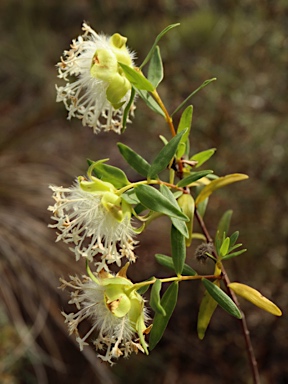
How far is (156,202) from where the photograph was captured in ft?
1.87

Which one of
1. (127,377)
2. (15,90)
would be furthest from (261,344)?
(15,90)

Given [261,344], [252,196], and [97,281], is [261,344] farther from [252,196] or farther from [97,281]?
[97,281]

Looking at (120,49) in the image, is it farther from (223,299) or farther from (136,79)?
(223,299)

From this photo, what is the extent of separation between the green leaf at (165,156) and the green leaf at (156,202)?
1.4 inches

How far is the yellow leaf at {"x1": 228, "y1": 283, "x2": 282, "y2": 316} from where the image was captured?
25.2 inches

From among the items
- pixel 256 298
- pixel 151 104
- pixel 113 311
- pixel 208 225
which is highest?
pixel 151 104

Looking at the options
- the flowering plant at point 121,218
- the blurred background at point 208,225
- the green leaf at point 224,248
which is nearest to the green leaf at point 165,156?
the flowering plant at point 121,218

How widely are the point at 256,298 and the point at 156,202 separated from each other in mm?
170

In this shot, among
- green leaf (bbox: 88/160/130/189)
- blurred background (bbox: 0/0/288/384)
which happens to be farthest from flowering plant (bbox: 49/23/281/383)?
blurred background (bbox: 0/0/288/384)

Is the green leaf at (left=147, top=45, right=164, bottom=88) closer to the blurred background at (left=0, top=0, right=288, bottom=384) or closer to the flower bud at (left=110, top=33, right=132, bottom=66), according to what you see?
the flower bud at (left=110, top=33, right=132, bottom=66)

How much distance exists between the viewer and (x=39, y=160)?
7.49 ft

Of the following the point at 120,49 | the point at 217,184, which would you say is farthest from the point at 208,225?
the point at 120,49

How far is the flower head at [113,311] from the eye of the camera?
571 mm

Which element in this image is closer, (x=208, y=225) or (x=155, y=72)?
(x=155, y=72)
